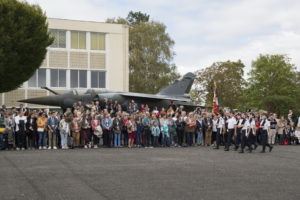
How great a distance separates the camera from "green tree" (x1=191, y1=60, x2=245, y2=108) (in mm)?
58312

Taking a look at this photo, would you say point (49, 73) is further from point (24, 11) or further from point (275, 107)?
point (275, 107)

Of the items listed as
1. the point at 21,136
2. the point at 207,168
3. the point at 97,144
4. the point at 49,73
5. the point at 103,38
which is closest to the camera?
the point at 207,168

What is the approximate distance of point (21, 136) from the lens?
65.0 feet

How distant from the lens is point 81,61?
45.2 meters

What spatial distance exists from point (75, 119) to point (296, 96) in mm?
49948

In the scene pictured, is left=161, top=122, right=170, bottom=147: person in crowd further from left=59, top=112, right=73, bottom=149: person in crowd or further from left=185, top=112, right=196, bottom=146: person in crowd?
left=59, top=112, right=73, bottom=149: person in crowd

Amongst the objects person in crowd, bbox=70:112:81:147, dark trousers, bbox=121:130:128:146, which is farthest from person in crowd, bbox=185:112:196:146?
person in crowd, bbox=70:112:81:147

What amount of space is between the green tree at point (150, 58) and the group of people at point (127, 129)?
112 ft

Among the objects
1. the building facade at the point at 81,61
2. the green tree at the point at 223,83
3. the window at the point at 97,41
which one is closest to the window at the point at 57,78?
the building facade at the point at 81,61

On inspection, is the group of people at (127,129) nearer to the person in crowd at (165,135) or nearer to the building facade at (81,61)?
the person in crowd at (165,135)

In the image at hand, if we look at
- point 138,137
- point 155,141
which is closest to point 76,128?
point 138,137

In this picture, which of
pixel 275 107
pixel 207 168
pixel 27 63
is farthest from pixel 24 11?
pixel 275 107

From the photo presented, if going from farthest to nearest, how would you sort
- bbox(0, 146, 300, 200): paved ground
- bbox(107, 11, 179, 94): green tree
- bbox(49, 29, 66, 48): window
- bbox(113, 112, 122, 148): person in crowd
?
bbox(107, 11, 179, 94): green tree, bbox(49, 29, 66, 48): window, bbox(113, 112, 122, 148): person in crowd, bbox(0, 146, 300, 200): paved ground

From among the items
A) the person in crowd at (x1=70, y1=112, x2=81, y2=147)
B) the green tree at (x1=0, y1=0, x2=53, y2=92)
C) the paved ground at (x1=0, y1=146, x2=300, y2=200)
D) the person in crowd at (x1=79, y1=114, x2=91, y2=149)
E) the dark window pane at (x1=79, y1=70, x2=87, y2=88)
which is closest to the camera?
the paved ground at (x1=0, y1=146, x2=300, y2=200)
